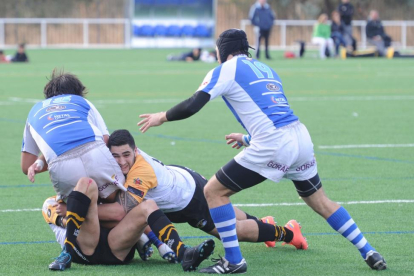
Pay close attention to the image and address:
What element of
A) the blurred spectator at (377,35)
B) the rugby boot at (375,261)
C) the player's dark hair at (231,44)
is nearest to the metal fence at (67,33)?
the blurred spectator at (377,35)

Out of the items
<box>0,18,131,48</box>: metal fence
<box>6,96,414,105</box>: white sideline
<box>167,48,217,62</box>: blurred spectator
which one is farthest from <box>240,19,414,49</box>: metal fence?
<box>6,96,414,105</box>: white sideline

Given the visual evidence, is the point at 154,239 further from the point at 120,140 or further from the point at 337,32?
the point at 337,32

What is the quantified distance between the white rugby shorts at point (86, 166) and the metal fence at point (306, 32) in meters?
41.1

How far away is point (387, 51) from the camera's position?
3653 cm

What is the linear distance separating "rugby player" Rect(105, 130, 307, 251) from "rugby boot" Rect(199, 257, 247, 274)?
375mm

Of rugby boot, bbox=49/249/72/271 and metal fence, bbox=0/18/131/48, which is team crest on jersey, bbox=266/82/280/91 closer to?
rugby boot, bbox=49/249/72/271

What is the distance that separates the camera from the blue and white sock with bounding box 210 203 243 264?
6184 millimetres

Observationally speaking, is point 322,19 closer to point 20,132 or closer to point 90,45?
point 90,45

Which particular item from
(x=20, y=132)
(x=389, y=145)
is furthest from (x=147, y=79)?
(x=389, y=145)

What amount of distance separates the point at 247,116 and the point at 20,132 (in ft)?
28.5

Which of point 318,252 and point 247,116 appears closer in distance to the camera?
point 247,116

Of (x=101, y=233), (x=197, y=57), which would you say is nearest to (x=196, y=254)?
(x=101, y=233)

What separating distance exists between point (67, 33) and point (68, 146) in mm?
41143

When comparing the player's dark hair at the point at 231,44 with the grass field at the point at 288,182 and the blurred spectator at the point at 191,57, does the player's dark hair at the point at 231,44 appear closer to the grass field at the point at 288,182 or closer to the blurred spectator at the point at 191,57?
the grass field at the point at 288,182
